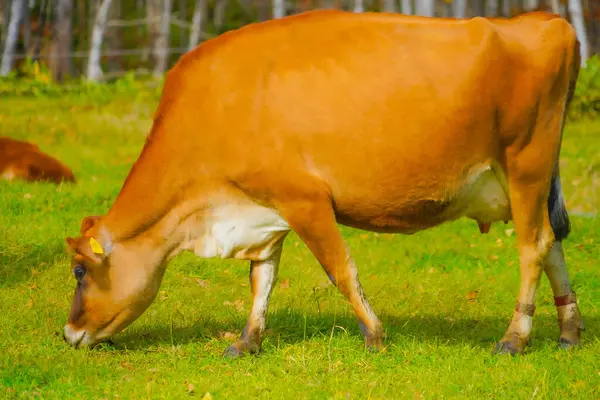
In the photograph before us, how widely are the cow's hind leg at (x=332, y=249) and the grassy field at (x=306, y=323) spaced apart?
0.68 ft

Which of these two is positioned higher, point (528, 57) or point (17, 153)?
point (528, 57)

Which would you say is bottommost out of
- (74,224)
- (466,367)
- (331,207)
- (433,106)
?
(74,224)

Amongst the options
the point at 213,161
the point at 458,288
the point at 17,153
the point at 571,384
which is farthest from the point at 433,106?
the point at 17,153

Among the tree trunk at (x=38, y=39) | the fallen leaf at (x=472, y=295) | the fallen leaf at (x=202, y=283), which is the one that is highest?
the fallen leaf at (x=472, y=295)

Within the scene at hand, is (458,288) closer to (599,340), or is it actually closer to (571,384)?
(599,340)

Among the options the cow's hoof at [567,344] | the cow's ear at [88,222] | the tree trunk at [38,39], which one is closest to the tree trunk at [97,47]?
the tree trunk at [38,39]

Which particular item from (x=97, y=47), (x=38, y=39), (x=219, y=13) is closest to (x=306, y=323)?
(x=97, y=47)

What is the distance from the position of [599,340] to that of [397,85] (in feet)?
7.64

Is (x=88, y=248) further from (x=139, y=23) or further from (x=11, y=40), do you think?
(x=139, y=23)

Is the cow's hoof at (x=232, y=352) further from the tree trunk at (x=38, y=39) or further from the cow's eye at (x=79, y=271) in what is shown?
the tree trunk at (x=38, y=39)

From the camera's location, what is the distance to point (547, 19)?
7.32 meters

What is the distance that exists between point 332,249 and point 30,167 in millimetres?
6866

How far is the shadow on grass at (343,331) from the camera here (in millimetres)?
7637

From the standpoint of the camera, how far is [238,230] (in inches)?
279
